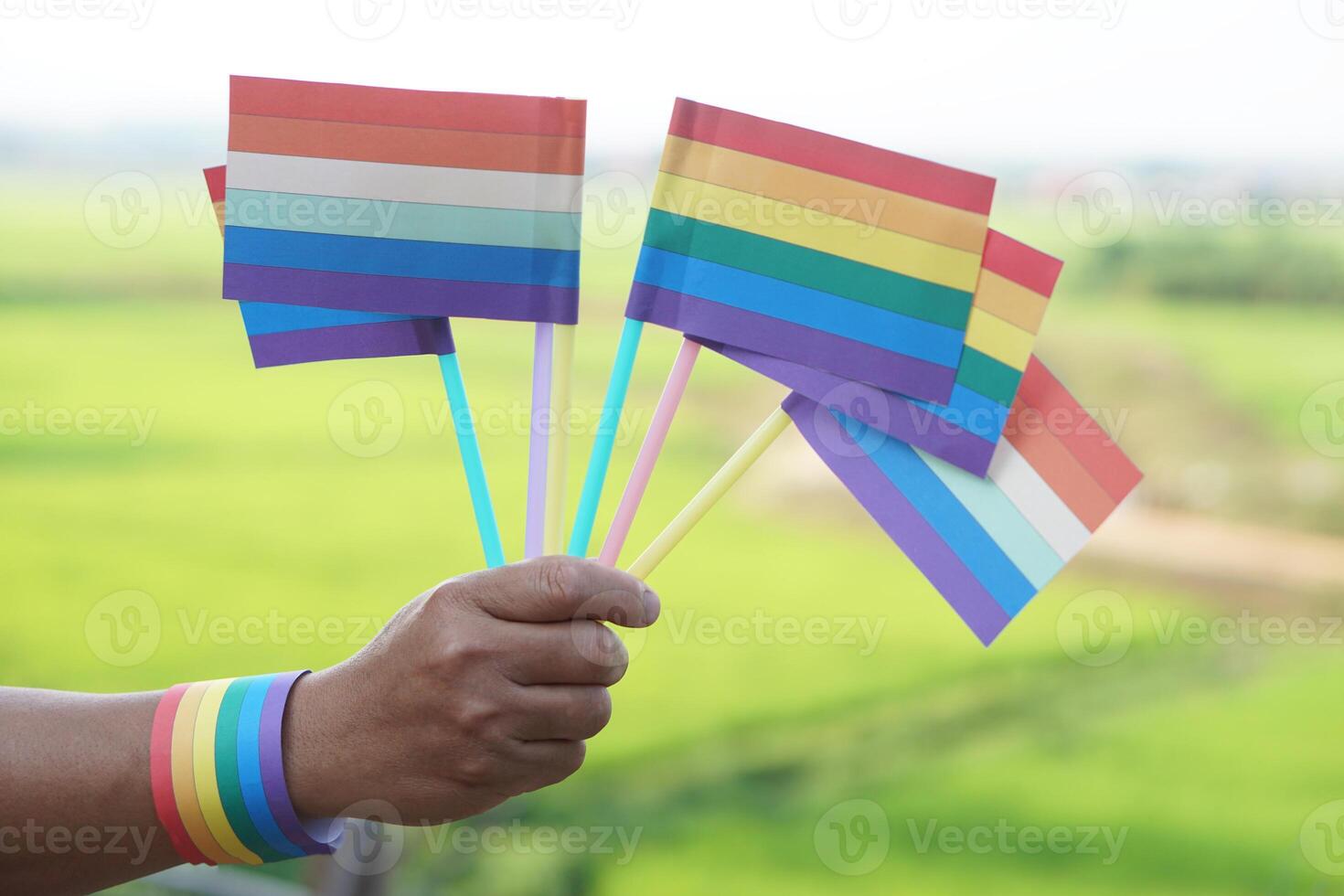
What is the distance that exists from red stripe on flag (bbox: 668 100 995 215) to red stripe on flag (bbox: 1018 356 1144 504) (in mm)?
87

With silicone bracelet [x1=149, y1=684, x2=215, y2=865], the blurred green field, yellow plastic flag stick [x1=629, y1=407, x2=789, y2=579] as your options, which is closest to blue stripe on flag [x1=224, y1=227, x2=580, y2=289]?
yellow plastic flag stick [x1=629, y1=407, x2=789, y2=579]

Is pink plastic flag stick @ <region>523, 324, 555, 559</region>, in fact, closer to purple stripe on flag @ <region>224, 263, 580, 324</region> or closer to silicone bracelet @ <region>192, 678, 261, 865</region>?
purple stripe on flag @ <region>224, 263, 580, 324</region>

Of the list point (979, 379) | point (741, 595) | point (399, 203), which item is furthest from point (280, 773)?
point (741, 595)

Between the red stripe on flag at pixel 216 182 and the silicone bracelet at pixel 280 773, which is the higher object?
the red stripe on flag at pixel 216 182

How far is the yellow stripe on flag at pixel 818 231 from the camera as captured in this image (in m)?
0.48

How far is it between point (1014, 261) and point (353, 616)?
1.94 m

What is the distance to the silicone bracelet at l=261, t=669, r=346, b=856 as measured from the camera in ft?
1.55

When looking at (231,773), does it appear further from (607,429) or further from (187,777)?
(607,429)

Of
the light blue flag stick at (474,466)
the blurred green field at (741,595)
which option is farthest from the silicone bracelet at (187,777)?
the blurred green field at (741,595)

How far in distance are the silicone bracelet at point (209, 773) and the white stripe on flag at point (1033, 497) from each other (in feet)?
1.24

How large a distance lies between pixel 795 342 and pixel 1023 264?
11 cm

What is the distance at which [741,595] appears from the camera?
7.18 feet

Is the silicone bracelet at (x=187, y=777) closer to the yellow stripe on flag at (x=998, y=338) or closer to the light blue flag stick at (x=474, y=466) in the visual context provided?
the light blue flag stick at (x=474, y=466)

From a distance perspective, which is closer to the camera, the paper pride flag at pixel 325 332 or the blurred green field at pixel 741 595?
the paper pride flag at pixel 325 332
